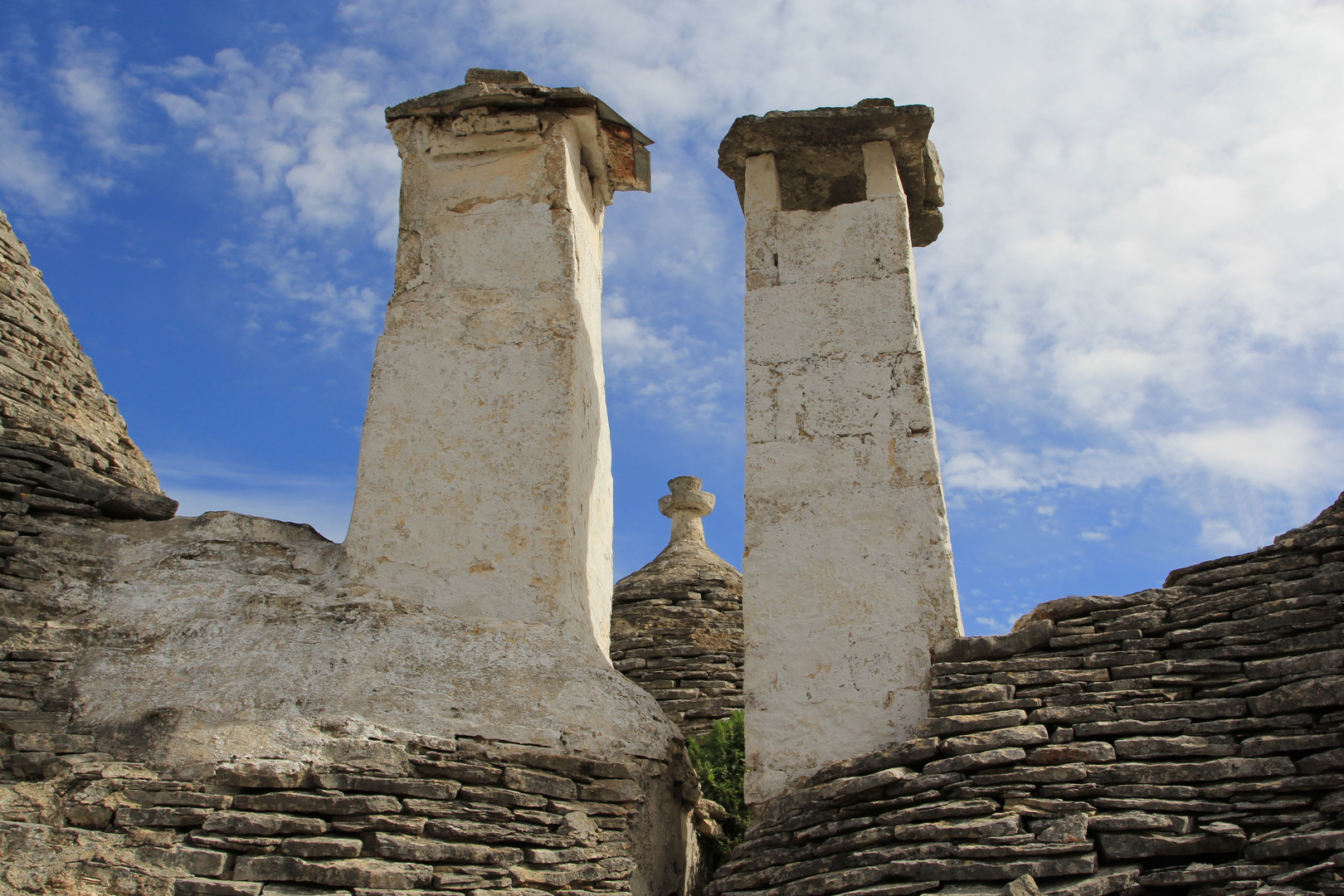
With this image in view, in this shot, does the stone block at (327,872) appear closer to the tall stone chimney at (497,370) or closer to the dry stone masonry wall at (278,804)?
the dry stone masonry wall at (278,804)

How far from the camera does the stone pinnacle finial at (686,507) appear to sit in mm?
10695

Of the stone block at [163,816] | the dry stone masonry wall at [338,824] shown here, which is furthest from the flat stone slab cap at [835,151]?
the stone block at [163,816]

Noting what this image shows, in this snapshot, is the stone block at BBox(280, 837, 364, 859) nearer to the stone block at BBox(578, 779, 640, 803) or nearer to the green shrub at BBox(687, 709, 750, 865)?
the stone block at BBox(578, 779, 640, 803)

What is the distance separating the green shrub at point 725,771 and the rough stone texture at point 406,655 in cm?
61

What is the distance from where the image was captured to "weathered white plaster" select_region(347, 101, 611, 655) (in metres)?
5.54

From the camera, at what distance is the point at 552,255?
617 centimetres

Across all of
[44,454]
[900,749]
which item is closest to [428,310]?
[44,454]

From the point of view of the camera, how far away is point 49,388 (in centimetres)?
710

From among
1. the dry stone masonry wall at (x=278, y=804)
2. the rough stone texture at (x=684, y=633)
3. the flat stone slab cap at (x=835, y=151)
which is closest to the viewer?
the dry stone masonry wall at (x=278, y=804)

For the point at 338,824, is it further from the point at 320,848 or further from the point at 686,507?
the point at 686,507

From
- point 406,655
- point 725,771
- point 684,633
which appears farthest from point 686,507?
point 406,655

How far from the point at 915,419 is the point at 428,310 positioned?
2.74 metres

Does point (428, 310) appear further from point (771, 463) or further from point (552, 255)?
point (771, 463)

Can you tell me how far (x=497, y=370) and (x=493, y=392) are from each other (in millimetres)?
129
